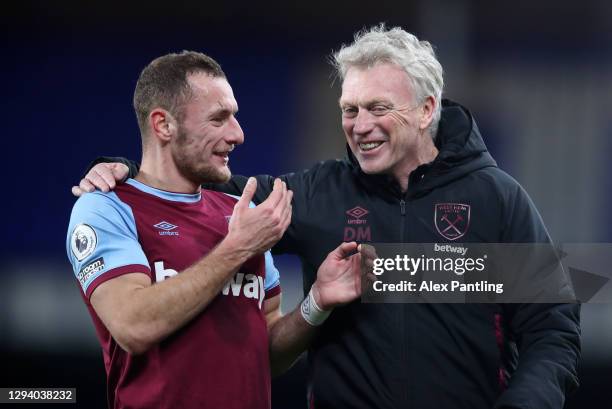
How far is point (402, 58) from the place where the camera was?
2.00m

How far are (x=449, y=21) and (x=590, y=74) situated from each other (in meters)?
0.76

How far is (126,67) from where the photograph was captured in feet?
13.4

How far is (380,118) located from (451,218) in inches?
11.6

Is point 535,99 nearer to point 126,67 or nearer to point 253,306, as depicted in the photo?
point 126,67

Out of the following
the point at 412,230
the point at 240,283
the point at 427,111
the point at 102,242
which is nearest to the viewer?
the point at 102,242

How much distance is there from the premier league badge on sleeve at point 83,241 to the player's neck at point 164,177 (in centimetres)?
20

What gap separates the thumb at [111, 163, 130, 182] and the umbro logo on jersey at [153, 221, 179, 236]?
151 millimetres

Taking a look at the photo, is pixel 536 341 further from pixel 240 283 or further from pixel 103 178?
pixel 103 178

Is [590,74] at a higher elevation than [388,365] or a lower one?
higher

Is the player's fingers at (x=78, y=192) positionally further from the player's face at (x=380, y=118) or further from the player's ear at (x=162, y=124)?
the player's face at (x=380, y=118)

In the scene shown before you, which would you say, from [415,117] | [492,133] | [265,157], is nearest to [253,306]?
[415,117]

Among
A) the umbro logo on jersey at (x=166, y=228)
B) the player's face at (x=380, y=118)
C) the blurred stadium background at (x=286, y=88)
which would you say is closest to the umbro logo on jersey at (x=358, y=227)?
the player's face at (x=380, y=118)

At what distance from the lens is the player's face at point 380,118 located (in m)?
1.97

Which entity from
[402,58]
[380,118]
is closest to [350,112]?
[380,118]
